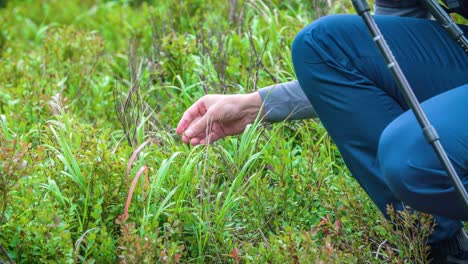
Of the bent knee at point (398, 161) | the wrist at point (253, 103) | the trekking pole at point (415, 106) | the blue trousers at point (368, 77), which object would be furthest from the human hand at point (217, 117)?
the trekking pole at point (415, 106)

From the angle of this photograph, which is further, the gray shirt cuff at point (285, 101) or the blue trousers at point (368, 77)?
the gray shirt cuff at point (285, 101)

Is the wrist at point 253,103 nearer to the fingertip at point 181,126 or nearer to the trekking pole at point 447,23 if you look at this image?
the fingertip at point 181,126

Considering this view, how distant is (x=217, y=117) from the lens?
2.90 m

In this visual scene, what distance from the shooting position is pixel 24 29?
19.5 feet

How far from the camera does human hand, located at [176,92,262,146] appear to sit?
9.52 ft

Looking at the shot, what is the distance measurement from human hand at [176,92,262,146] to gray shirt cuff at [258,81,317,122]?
0.03m

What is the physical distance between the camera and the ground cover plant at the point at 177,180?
8.43 feet

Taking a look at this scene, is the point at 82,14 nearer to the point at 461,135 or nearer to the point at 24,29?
the point at 24,29

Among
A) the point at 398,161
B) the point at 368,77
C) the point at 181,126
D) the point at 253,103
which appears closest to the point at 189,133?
the point at 181,126

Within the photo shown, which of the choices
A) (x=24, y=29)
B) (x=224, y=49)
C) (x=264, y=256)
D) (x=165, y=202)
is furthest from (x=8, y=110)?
(x=24, y=29)

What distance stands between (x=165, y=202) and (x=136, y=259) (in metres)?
0.46

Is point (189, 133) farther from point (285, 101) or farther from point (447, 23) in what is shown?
point (447, 23)

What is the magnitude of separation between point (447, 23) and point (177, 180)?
3.43ft

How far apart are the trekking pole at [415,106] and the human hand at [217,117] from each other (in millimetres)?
757
